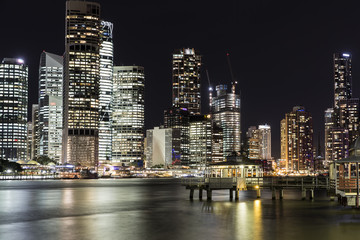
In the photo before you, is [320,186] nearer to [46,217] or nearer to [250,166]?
[250,166]

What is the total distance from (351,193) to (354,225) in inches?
364

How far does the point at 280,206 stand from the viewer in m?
64.9

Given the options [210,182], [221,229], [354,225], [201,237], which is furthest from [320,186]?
[201,237]

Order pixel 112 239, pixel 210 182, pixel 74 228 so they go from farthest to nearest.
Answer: pixel 210 182, pixel 74 228, pixel 112 239

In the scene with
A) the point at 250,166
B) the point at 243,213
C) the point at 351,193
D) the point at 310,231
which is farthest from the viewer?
the point at 250,166

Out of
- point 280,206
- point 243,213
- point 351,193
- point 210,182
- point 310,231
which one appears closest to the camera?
point 310,231

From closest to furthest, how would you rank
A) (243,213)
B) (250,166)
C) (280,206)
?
1. (243,213)
2. (280,206)
3. (250,166)

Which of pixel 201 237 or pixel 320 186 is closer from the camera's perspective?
pixel 201 237

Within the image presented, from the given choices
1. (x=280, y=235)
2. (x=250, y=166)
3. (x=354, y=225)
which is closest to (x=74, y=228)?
(x=280, y=235)

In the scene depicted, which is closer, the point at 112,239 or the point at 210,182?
the point at 112,239

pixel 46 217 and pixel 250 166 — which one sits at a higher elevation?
pixel 250 166

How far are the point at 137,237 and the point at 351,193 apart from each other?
997 inches

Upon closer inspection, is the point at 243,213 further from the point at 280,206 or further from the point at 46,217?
the point at 46,217

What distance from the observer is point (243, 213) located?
55656mm
